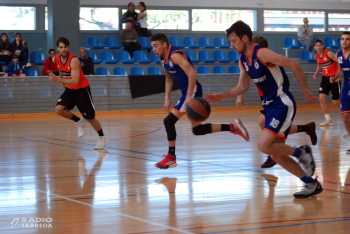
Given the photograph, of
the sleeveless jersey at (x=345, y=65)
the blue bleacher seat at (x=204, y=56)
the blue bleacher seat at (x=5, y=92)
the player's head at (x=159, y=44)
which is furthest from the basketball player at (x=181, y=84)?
the blue bleacher seat at (x=204, y=56)

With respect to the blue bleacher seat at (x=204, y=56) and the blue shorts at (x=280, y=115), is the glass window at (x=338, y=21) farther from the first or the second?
the blue shorts at (x=280, y=115)

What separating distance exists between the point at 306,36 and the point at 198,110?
15403 mm

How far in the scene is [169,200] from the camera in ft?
12.7

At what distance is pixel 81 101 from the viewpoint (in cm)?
696

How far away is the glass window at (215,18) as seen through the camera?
765 inches

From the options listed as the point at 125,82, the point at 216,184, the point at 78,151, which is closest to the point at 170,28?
the point at 125,82

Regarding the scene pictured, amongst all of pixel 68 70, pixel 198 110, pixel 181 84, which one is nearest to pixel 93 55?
pixel 68 70

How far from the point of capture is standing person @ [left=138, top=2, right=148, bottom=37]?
54.4ft

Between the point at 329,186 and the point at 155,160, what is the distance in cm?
230

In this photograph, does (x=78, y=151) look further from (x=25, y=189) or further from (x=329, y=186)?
(x=329, y=186)

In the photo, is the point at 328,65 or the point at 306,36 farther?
the point at 306,36

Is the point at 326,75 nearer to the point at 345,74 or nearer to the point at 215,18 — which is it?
the point at 345,74

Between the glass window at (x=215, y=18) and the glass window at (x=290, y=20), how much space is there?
2.43 ft

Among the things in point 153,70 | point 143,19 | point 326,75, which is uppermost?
point 143,19
